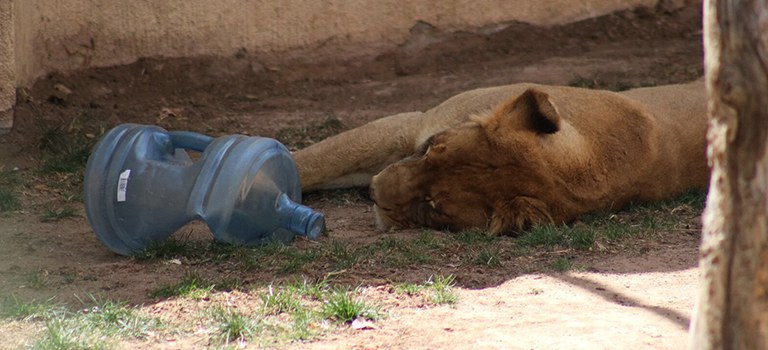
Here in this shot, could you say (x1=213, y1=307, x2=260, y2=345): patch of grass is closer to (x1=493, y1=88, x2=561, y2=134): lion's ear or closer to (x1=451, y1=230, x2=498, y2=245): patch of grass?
(x1=451, y1=230, x2=498, y2=245): patch of grass

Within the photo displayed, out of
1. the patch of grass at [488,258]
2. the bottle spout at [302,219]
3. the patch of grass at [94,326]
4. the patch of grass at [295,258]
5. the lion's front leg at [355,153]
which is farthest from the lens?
the lion's front leg at [355,153]

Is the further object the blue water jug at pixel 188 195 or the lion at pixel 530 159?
the lion at pixel 530 159

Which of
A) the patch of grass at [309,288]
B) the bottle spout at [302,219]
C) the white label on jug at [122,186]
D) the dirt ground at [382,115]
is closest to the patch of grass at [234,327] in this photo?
the dirt ground at [382,115]

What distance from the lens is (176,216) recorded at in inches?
203

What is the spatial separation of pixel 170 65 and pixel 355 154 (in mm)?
2180

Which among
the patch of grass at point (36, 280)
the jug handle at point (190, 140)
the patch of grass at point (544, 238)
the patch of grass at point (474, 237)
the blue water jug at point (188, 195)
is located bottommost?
the patch of grass at point (474, 237)

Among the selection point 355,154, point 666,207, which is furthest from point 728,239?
point 355,154

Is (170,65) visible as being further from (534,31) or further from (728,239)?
(728,239)

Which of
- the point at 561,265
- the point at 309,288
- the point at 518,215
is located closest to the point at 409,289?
the point at 309,288

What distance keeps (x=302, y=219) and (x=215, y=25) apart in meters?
3.29

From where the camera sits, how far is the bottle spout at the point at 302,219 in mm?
5164

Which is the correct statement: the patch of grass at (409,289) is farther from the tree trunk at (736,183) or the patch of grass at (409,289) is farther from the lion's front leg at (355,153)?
the lion's front leg at (355,153)

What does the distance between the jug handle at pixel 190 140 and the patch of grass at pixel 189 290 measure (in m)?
1.07

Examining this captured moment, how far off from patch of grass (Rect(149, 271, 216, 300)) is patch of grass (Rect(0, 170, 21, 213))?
173 centimetres
